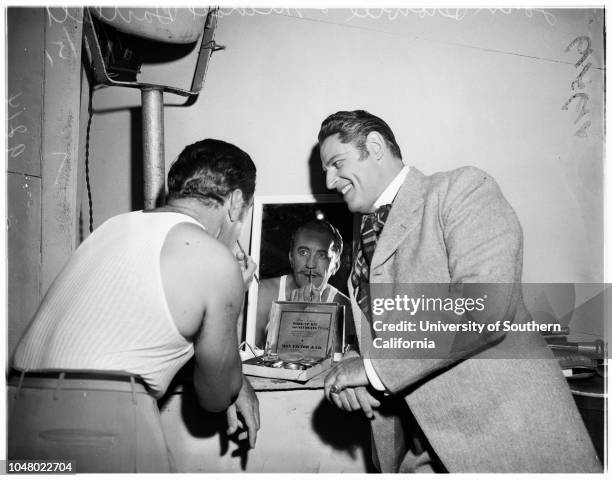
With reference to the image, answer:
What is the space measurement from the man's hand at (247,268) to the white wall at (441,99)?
339 millimetres

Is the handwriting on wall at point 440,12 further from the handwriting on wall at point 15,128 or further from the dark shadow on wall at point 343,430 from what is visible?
the dark shadow on wall at point 343,430

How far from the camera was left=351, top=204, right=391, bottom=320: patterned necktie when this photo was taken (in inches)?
60.2

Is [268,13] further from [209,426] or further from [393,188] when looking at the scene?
[209,426]

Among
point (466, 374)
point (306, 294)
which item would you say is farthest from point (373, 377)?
point (306, 294)

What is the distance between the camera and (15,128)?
64.0 inches

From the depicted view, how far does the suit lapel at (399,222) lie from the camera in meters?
1.36

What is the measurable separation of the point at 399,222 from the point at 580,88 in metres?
1.15

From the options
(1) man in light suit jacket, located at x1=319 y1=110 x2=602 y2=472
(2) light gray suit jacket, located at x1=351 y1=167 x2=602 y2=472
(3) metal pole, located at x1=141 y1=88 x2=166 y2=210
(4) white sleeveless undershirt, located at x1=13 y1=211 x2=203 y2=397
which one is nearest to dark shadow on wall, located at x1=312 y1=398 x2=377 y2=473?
(1) man in light suit jacket, located at x1=319 y1=110 x2=602 y2=472

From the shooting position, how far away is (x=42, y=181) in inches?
68.5

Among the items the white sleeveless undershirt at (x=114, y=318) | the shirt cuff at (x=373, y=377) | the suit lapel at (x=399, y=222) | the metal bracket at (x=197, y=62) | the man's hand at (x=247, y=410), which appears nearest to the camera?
the white sleeveless undershirt at (x=114, y=318)

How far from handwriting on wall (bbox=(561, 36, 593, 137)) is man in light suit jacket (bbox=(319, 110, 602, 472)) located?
0.93 meters

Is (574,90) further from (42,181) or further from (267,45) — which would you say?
(42,181)

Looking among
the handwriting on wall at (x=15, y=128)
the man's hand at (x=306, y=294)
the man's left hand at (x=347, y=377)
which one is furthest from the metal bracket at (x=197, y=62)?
the man's left hand at (x=347, y=377)

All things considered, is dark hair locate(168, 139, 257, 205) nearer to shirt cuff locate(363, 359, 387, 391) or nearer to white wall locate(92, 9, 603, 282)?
white wall locate(92, 9, 603, 282)
